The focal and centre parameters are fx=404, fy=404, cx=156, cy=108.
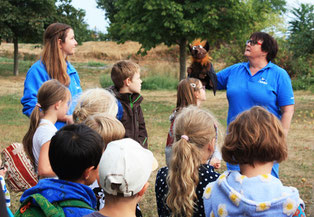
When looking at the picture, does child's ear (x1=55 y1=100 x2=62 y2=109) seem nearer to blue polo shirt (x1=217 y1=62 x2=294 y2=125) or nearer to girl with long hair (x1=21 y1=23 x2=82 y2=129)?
girl with long hair (x1=21 y1=23 x2=82 y2=129)

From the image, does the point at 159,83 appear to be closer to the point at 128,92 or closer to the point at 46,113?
the point at 128,92

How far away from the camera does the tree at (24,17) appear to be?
24109 mm

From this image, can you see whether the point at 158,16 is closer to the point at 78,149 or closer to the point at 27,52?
the point at 78,149

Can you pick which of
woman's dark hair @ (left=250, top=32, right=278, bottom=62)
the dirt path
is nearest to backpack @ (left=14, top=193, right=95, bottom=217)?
woman's dark hair @ (left=250, top=32, right=278, bottom=62)

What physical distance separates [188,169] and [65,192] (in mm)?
819

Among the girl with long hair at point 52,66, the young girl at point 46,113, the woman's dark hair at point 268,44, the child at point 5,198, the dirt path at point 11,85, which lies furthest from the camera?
the dirt path at point 11,85

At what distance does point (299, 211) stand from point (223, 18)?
16.2 metres

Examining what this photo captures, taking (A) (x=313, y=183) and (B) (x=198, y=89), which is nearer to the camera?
(B) (x=198, y=89)

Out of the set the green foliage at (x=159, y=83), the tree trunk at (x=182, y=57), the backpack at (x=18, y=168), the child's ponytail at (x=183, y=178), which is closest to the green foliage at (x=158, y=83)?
the green foliage at (x=159, y=83)

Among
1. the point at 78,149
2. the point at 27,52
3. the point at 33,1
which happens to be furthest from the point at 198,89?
the point at 27,52

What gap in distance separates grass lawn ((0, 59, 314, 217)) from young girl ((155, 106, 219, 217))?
2.33m

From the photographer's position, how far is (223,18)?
17625mm

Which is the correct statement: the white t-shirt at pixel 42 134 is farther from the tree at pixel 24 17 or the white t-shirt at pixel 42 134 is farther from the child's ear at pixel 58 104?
the tree at pixel 24 17

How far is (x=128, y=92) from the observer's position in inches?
167
